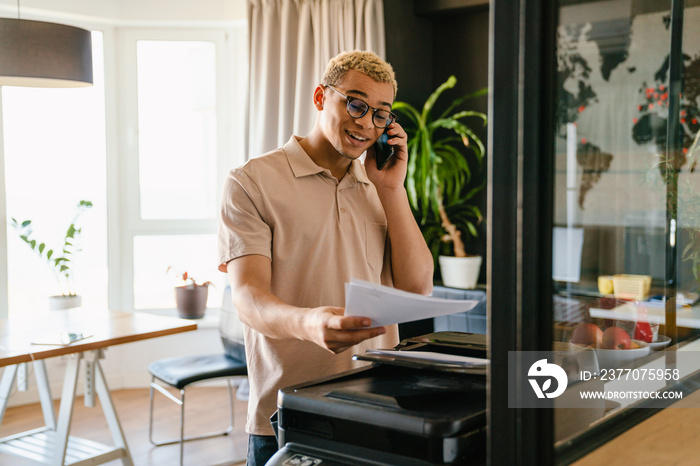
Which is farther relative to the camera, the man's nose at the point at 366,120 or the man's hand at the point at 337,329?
the man's nose at the point at 366,120

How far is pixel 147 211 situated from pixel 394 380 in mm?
3905

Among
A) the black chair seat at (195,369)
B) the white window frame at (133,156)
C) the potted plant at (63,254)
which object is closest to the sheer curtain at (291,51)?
the white window frame at (133,156)

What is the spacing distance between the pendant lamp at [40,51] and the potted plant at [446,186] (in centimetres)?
189

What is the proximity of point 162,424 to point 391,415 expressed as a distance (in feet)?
10.7

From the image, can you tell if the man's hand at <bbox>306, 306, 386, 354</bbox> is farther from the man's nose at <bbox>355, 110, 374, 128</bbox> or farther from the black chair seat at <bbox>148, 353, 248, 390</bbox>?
the black chair seat at <bbox>148, 353, 248, 390</bbox>

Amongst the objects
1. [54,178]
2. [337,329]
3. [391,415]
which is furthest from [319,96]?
[54,178]

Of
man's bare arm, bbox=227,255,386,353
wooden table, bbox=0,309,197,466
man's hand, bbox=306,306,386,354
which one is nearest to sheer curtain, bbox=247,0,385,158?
wooden table, bbox=0,309,197,466

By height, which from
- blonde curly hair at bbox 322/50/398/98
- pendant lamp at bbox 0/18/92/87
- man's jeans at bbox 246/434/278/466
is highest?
pendant lamp at bbox 0/18/92/87

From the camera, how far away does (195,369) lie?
3.23 meters

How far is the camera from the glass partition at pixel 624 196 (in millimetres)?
685

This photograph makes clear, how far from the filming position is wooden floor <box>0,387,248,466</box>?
3318 millimetres

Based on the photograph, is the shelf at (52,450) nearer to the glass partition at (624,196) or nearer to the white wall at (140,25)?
the white wall at (140,25)

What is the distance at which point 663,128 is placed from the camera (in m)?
0.80

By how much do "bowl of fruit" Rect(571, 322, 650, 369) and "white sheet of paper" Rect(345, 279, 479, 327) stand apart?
5.8 inches
